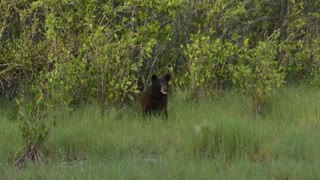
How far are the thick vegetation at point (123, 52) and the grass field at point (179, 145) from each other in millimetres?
416

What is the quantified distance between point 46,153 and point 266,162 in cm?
251

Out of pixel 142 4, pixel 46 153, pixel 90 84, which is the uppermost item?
pixel 142 4

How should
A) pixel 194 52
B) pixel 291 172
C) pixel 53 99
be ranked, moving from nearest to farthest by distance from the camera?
pixel 291 172 < pixel 53 99 < pixel 194 52

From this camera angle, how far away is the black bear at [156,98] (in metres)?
8.12

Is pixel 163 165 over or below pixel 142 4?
below

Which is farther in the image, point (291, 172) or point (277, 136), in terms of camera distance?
point (277, 136)

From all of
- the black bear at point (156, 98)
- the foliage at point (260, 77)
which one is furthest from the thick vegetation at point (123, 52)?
the black bear at point (156, 98)

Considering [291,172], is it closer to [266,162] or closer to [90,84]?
[266,162]

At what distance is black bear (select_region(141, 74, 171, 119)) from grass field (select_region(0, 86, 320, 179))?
0.63ft

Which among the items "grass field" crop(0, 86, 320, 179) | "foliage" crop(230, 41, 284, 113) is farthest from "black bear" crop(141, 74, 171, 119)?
"foliage" crop(230, 41, 284, 113)

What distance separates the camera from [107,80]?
8.26m

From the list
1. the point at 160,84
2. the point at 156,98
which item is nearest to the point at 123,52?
the point at 160,84

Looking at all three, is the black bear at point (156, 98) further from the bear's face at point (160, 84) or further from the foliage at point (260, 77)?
the foliage at point (260, 77)

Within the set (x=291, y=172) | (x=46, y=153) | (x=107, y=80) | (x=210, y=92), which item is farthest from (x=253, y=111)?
(x=46, y=153)
